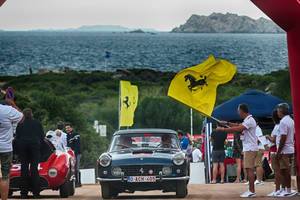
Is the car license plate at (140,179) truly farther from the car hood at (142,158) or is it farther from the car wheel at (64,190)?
the car wheel at (64,190)

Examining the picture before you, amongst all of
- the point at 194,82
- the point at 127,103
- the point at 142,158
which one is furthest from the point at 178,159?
the point at 127,103

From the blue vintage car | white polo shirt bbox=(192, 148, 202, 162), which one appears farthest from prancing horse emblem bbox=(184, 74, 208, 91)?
white polo shirt bbox=(192, 148, 202, 162)

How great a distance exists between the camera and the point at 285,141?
42.4 feet

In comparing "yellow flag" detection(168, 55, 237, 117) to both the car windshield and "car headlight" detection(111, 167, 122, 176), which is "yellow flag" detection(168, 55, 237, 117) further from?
"car headlight" detection(111, 167, 122, 176)

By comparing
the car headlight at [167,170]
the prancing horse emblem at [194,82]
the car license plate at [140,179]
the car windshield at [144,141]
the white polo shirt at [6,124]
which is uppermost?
the prancing horse emblem at [194,82]

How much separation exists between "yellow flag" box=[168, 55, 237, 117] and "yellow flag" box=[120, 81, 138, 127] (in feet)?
57.9

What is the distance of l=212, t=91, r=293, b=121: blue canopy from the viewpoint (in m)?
21.0

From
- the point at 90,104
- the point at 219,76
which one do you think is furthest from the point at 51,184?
the point at 90,104

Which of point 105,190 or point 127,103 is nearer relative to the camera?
point 105,190

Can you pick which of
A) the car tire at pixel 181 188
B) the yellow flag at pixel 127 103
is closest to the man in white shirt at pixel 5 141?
the car tire at pixel 181 188

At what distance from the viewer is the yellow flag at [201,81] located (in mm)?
14297

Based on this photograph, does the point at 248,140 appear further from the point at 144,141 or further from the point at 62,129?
the point at 62,129

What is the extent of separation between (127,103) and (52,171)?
62.5 ft

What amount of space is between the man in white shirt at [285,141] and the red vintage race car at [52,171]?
441 cm
